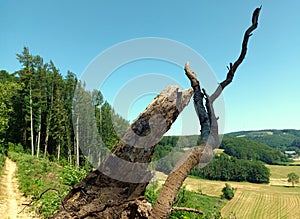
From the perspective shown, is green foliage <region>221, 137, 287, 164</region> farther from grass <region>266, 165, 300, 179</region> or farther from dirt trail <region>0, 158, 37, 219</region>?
dirt trail <region>0, 158, 37, 219</region>

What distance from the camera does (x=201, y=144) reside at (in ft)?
9.30

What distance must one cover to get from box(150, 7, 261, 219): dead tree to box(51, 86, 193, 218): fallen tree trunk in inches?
10.2

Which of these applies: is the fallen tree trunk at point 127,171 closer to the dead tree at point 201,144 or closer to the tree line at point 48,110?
the dead tree at point 201,144

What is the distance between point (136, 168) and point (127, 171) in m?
0.11

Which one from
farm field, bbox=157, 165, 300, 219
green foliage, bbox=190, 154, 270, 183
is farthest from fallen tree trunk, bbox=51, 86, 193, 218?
green foliage, bbox=190, 154, 270, 183

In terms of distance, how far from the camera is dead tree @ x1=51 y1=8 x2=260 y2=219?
260cm

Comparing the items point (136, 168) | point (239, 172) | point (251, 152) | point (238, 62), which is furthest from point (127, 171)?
point (251, 152)

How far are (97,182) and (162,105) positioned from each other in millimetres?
1216

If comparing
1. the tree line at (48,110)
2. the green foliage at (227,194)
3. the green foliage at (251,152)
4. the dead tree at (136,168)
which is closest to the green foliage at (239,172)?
the green foliage at (227,194)

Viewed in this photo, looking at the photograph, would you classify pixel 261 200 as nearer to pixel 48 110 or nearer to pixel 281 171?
pixel 281 171

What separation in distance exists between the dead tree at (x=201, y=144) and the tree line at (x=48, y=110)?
944 inches

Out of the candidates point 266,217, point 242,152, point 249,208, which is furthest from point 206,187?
point 242,152

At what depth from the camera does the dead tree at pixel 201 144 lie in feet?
8.21

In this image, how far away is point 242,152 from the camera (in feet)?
355
